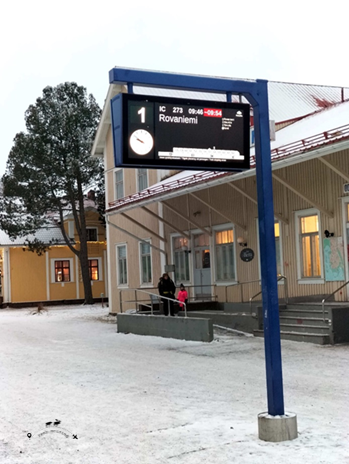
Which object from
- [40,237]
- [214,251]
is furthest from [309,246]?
[40,237]

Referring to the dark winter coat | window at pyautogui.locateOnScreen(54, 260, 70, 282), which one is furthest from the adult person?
window at pyautogui.locateOnScreen(54, 260, 70, 282)

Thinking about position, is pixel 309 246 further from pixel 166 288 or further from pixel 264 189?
pixel 264 189

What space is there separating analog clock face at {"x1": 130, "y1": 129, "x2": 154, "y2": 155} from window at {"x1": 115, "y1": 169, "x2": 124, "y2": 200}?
76.6ft

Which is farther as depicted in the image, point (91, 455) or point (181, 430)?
point (181, 430)

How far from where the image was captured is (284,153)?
15.9 meters

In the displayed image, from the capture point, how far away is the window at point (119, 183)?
98.8ft

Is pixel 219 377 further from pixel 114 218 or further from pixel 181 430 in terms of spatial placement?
pixel 114 218

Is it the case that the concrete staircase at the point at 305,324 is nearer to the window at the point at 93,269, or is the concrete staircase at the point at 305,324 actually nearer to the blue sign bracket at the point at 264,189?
the blue sign bracket at the point at 264,189

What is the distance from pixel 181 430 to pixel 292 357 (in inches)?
238

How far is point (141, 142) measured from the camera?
679 centimetres

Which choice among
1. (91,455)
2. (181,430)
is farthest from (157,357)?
(91,455)

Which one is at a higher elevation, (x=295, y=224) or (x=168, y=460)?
(x=295, y=224)

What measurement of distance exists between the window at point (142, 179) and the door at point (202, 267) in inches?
179

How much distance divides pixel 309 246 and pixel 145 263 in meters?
10.9
